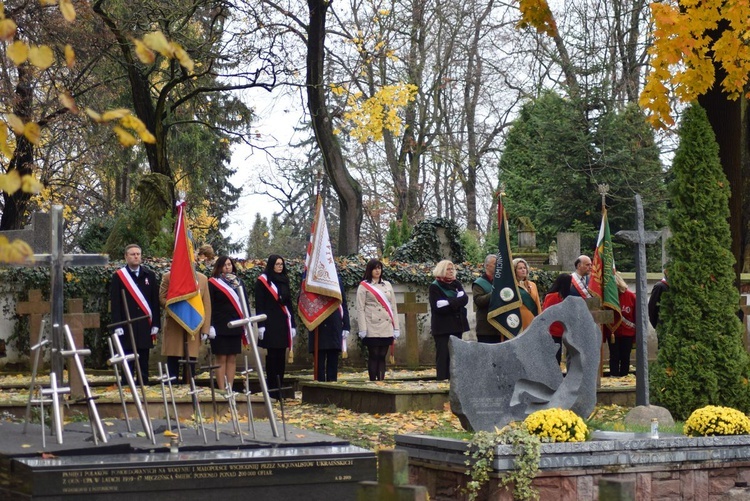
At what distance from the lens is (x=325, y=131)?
23.5 m

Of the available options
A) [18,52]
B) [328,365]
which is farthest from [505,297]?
[18,52]

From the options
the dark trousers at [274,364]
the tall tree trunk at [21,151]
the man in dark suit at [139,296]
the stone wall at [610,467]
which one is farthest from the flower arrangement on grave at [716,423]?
the tall tree trunk at [21,151]

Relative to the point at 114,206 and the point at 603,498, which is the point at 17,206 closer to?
the point at 114,206

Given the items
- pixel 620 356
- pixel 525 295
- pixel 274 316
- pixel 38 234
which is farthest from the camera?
pixel 38 234

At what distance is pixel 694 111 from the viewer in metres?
13.4

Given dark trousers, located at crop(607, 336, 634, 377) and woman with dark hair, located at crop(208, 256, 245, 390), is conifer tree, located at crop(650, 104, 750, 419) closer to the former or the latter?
dark trousers, located at crop(607, 336, 634, 377)

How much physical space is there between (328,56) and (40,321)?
743 inches

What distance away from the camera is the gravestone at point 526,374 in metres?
10.1

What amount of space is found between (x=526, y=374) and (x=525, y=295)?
5524 millimetres

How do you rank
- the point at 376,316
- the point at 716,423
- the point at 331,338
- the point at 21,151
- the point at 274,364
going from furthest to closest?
1. the point at 21,151
2. the point at 376,316
3. the point at 331,338
4. the point at 274,364
5. the point at 716,423

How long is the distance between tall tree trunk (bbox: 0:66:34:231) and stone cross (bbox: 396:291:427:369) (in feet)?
19.6

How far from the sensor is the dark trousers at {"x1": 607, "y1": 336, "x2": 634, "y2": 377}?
1770cm

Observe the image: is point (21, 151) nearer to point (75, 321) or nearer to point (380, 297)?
point (380, 297)

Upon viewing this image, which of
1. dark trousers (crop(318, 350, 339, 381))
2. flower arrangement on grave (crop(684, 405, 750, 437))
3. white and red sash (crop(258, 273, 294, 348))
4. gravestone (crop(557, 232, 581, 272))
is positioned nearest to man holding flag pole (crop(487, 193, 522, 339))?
dark trousers (crop(318, 350, 339, 381))
